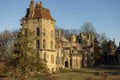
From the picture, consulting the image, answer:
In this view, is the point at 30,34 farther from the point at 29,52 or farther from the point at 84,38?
the point at 84,38

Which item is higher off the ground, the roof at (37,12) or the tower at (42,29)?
the roof at (37,12)

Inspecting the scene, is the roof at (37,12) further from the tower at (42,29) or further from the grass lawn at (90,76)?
the grass lawn at (90,76)

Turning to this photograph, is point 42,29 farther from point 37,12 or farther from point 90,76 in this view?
point 90,76

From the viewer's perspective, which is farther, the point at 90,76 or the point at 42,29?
the point at 42,29

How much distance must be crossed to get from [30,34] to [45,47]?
2530 centimetres

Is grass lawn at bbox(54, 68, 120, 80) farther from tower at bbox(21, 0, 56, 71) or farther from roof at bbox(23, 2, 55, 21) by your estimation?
roof at bbox(23, 2, 55, 21)

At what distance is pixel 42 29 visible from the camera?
61.4 metres

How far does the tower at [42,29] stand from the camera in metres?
61.3

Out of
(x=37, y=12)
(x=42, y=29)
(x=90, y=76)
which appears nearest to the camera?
(x=90, y=76)

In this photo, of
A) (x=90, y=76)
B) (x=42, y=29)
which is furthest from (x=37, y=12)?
(x=90, y=76)

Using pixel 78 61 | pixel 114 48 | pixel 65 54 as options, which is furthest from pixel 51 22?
pixel 114 48

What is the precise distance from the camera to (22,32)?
36.8 metres

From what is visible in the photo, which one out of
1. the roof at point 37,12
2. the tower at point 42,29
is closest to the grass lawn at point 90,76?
the tower at point 42,29

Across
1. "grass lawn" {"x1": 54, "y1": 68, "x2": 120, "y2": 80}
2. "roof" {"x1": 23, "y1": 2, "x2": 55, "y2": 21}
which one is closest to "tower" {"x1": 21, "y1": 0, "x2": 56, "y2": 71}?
"roof" {"x1": 23, "y1": 2, "x2": 55, "y2": 21}
